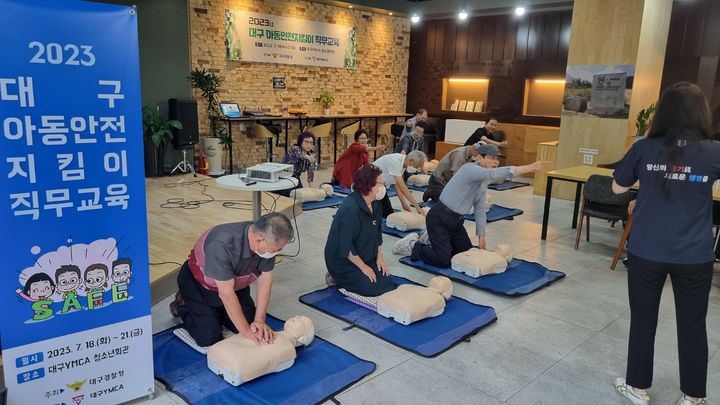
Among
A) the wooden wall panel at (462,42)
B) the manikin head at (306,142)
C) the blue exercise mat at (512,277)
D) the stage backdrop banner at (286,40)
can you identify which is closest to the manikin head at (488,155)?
the blue exercise mat at (512,277)

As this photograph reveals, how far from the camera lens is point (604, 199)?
197 inches

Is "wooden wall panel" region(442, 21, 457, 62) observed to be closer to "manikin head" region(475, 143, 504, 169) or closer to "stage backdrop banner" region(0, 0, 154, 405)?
"manikin head" region(475, 143, 504, 169)

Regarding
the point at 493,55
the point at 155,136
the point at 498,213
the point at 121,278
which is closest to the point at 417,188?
the point at 498,213

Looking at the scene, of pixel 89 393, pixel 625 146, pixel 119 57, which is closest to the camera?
pixel 119 57

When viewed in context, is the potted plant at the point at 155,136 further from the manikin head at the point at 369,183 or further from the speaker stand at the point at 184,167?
the manikin head at the point at 369,183

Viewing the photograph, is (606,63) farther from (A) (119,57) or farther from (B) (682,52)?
(A) (119,57)

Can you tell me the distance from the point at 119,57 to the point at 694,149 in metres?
2.54

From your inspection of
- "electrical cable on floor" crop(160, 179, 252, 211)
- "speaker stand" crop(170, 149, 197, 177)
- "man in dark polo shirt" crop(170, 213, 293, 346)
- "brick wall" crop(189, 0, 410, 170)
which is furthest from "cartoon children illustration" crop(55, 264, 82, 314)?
"brick wall" crop(189, 0, 410, 170)

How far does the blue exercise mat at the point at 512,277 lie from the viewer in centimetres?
414

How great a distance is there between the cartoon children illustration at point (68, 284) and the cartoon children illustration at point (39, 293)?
0.03 m

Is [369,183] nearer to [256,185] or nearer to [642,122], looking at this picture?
[256,185]

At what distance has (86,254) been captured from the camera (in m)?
2.25

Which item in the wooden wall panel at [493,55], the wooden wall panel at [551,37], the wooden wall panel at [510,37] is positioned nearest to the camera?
the wooden wall panel at [551,37]

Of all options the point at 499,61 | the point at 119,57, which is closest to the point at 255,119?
the point at 499,61
